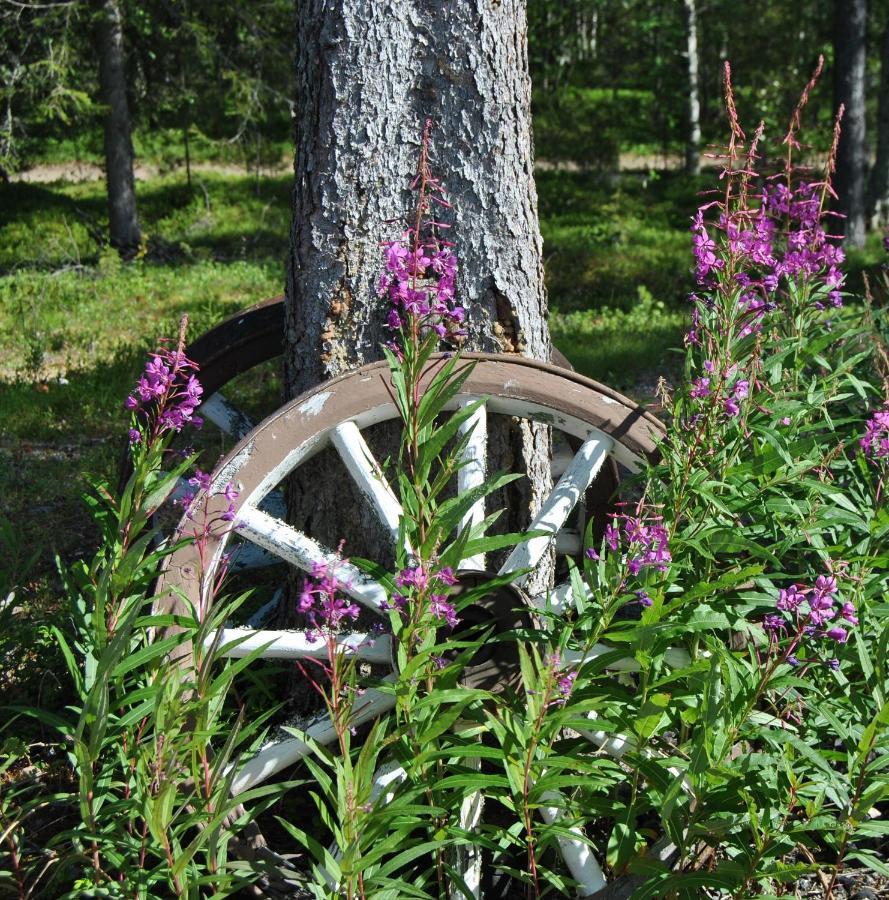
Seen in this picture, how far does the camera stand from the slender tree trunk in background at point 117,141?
15.3 m

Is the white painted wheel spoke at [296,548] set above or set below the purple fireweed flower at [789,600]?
below

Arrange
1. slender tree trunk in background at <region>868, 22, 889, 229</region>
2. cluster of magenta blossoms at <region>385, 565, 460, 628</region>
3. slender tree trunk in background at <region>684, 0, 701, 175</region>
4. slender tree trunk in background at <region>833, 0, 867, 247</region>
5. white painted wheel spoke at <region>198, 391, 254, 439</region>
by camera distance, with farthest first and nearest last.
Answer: slender tree trunk in background at <region>684, 0, 701, 175</region>, slender tree trunk in background at <region>868, 22, 889, 229</region>, slender tree trunk in background at <region>833, 0, 867, 247</region>, white painted wheel spoke at <region>198, 391, 254, 439</region>, cluster of magenta blossoms at <region>385, 565, 460, 628</region>

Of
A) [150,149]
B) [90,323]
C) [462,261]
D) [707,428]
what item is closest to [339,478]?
[462,261]

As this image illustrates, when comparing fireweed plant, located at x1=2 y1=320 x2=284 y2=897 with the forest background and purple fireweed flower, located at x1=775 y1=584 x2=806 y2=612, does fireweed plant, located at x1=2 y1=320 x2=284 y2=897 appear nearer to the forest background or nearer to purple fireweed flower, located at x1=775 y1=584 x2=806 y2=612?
purple fireweed flower, located at x1=775 y1=584 x2=806 y2=612

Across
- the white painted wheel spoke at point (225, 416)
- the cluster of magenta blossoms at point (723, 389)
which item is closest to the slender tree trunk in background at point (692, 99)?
the white painted wheel spoke at point (225, 416)

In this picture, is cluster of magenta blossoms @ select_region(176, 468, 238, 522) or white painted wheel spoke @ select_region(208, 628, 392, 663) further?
white painted wheel spoke @ select_region(208, 628, 392, 663)

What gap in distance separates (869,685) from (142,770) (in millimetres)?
1722

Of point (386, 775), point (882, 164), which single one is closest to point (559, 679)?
point (386, 775)

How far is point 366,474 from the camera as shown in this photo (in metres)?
2.91

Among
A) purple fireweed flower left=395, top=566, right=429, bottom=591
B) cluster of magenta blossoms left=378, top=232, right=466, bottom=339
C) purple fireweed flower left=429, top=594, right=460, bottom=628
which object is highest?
cluster of magenta blossoms left=378, top=232, right=466, bottom=339

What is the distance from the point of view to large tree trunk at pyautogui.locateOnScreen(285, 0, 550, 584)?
3166 mm

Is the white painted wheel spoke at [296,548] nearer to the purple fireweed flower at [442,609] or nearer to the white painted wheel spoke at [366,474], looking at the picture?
the white painted wheel spoke at [366,474]

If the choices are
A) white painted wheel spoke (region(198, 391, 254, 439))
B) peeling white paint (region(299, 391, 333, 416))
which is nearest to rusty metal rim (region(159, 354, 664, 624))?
peeling white paint (region(299, 391, 333, 416))

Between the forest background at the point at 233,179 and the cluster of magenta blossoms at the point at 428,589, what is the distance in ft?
5.46
